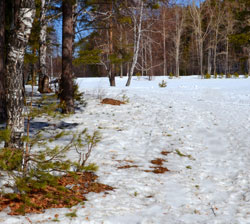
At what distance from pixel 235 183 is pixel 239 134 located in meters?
3.20

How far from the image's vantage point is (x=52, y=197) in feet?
11.1

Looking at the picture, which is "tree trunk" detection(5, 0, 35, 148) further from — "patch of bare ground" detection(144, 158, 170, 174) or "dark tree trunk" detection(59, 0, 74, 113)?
"dark tree trunk" detection(59, 0, 74, 113)

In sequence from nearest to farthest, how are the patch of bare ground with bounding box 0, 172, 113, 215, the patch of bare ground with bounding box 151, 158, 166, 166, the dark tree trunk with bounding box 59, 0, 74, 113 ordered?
the patch of bare ground with bounding box 0, 172, 113, 215
the patch of bare ground with bounding box 151, 158, 166, 166
the dark tree trunk with bounding box 59, 0, 74, 113

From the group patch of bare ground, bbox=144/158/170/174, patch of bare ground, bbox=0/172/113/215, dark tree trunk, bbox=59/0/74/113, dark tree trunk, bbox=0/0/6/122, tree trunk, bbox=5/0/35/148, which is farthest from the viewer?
dark tree trunk, bbox=59/0/74/113

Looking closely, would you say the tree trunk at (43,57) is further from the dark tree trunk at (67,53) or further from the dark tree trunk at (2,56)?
the dark tree trunk at (2,56)

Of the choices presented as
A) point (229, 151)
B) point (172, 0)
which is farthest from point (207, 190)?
point (172, 0)

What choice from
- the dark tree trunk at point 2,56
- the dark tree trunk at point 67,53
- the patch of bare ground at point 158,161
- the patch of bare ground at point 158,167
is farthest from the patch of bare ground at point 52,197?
the dark tree trunk at point 67,53

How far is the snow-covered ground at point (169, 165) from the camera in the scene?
331cm

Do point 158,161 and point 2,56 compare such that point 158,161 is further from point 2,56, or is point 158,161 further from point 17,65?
point 2,56

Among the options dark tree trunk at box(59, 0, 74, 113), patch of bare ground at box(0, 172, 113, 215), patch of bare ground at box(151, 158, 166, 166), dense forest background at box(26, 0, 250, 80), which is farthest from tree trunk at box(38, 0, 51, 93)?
patch of bare ground at box(0, 172, 113, 215)

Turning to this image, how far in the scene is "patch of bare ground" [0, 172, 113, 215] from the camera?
3.10 m

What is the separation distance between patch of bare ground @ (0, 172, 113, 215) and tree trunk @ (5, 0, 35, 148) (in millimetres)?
835

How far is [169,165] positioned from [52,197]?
2.63 metres

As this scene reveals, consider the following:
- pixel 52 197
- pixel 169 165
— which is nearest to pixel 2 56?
pixel 52 197
